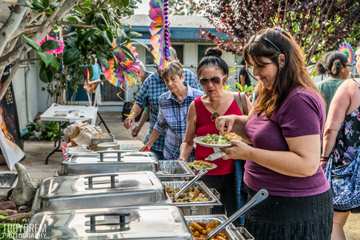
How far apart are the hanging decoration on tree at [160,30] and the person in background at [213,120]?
1.23 metres

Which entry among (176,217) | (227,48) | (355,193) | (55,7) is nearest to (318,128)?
(176,217)

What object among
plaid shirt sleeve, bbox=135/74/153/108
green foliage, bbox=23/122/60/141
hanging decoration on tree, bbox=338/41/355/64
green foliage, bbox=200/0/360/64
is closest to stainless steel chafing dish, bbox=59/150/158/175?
plaid shirt sleeve, bbox=135/74/153/108

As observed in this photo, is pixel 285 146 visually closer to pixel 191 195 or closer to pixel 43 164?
pixel 191 195

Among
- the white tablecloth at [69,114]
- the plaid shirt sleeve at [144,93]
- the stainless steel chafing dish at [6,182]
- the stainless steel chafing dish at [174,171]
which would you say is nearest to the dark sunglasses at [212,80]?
the stainless steel chafing dish at [174,171]

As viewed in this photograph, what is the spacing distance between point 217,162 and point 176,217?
168cm

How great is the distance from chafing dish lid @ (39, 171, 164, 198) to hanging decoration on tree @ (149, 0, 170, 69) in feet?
8.28

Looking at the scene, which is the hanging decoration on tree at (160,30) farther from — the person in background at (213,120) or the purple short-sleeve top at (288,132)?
the purple short-sleeve top at (288,132)

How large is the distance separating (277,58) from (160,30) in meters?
2.55

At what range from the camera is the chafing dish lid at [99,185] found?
6.26 ft

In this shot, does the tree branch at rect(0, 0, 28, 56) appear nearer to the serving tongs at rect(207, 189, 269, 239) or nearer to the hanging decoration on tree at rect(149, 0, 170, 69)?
the serving tongs at rect(207, 189, 269, 239)

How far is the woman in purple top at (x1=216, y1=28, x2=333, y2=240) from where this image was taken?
7.06 ft

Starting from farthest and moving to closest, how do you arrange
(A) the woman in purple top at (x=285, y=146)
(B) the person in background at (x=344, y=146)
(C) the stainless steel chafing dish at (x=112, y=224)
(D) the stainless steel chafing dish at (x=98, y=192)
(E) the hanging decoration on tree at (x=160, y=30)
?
(E) the hanging decoration on tree at (x=160, y=30) < (B) the person in background at (x=344, y=146) < (A) the woman in purple top at (x=285, y=146) < (D) the stainless steel chafing dish at (x=98, y=192) < (C) the stainless steel chafing dish at (x=112, y=224)

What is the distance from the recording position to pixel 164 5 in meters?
4.52

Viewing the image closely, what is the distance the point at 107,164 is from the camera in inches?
97.3
